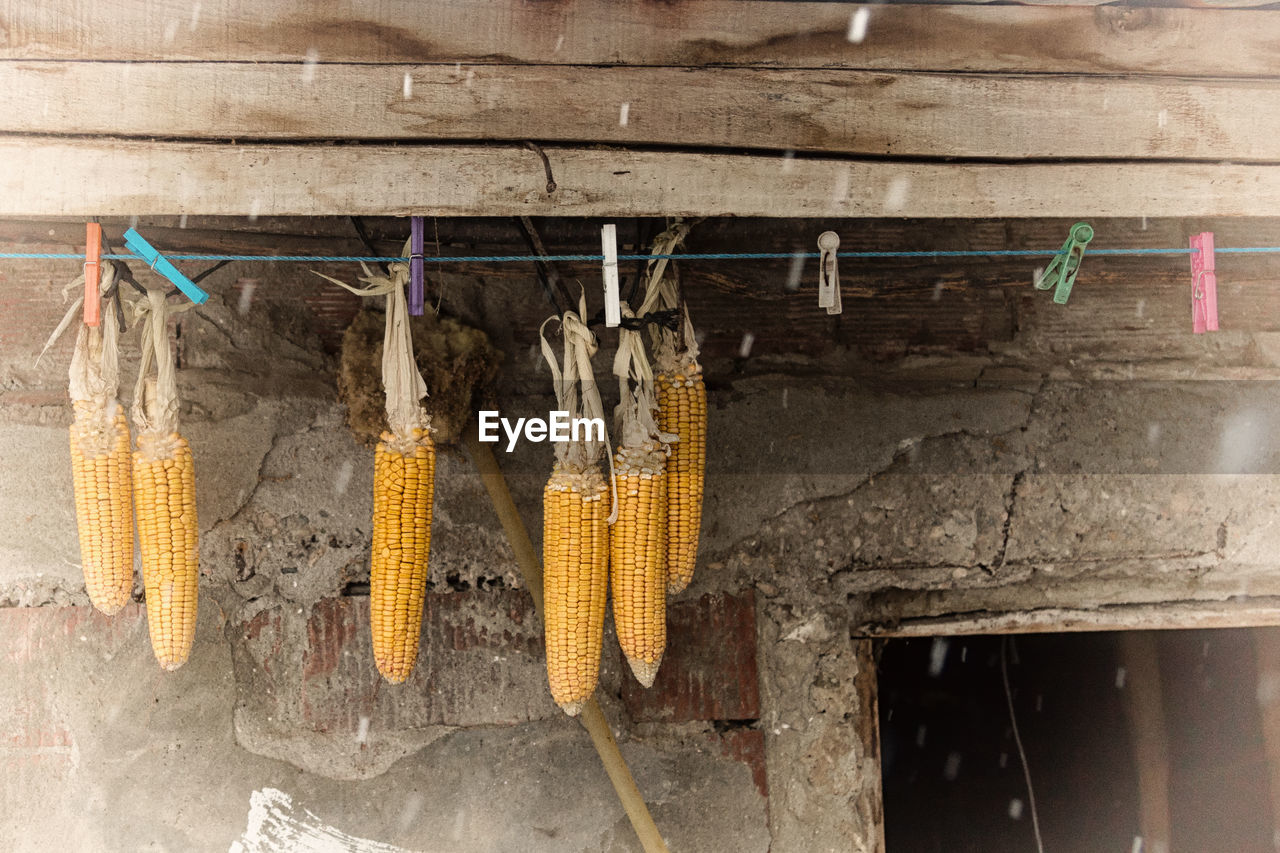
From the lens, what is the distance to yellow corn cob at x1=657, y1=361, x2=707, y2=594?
96.2 inches

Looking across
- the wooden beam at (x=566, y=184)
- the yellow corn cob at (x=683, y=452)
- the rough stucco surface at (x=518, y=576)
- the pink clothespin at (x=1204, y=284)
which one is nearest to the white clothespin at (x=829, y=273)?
the wooden beam at (x=566, y=184)

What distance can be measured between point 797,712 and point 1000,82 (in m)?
1.94

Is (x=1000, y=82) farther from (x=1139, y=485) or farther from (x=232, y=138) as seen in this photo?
(x=232, y=138)

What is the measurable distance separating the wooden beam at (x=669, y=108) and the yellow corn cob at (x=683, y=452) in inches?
24.9

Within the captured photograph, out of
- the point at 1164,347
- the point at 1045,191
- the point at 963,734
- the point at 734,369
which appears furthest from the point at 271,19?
the point at 963,734

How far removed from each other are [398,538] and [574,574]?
18.3 inches

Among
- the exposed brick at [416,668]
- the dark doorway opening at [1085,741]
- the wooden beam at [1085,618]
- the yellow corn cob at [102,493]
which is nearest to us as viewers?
the yellow corn cob at [102,493]

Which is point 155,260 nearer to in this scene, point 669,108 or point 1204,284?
point 669,108

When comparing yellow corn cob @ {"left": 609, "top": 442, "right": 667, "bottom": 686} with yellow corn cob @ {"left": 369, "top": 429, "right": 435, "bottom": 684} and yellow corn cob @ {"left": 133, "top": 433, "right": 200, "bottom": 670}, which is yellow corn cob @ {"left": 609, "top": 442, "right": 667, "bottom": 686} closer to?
yellow corn cob @ {"left": 369, "top": 429, "right": 435, "bottom": 684}

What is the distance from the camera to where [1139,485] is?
2.98 meters

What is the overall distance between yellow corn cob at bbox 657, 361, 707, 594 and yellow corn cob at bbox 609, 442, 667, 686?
5cm

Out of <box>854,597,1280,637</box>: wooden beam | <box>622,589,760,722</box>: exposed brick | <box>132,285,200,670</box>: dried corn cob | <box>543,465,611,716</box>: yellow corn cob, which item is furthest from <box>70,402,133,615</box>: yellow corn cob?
<box>854,597,1280,637</box>: wooden beam

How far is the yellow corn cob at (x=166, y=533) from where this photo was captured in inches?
91.7

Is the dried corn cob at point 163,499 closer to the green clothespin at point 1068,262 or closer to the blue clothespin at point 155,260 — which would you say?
the blue clothespin at point 155,260
